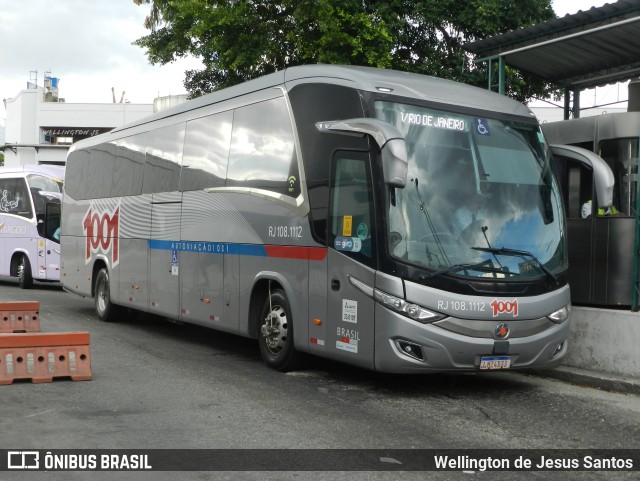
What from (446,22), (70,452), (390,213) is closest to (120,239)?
(390,213)

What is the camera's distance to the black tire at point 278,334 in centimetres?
1026

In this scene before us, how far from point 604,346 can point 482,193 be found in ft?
8.82

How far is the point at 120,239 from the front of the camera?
1551 centimetres

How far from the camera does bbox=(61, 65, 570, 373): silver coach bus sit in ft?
28.4

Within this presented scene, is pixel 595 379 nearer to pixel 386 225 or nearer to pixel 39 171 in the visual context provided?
pixel 386 225

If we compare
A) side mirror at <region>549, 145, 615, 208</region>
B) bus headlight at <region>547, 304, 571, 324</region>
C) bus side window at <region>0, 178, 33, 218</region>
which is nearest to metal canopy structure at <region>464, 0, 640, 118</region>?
side mirror at <region>549, 145, 615, 208</region>

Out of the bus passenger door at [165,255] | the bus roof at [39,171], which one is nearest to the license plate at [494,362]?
the bus passenger door at [165,255]

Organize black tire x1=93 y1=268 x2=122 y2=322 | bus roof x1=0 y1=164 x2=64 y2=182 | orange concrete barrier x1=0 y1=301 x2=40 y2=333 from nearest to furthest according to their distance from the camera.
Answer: orange concrete barrier x1=0 y1=301 x2=40 y2=333 < black tire x1=93 y1=268 x2=122 y2=322 < bus roof x1=0 y1=164 x2=64 y2=182

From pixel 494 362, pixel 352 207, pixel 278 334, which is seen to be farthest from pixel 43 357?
pixel 494 362

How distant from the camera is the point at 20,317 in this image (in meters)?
12.7

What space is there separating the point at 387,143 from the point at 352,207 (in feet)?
3.57

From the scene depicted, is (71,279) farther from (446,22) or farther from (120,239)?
(446,22)

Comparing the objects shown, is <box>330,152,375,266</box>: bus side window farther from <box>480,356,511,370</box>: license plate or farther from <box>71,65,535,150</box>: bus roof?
<box>480,356,511,370</box>: license plate

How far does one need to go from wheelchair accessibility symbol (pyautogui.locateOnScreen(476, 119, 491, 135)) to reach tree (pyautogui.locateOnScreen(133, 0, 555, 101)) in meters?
10.5
